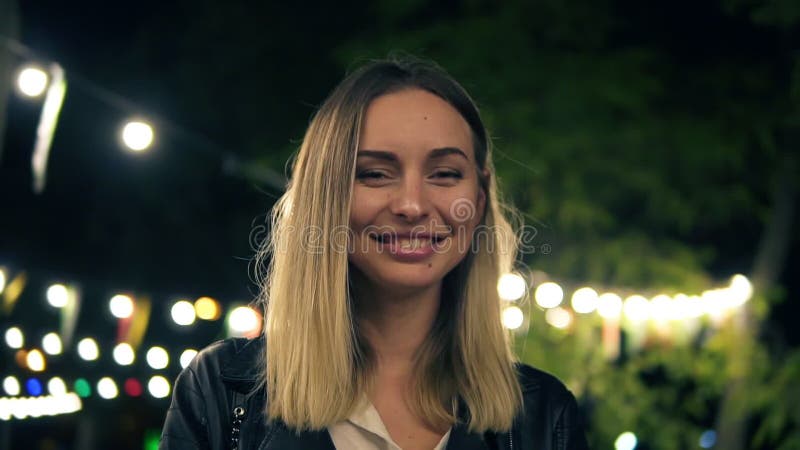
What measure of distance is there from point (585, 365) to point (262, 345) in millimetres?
6156

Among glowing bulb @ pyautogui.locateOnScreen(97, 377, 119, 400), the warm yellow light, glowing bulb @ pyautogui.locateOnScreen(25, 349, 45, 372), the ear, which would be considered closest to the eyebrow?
the ear

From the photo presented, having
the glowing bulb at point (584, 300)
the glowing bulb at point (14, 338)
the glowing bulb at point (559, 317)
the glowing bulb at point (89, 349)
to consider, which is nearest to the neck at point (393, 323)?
the glowing bulb at point (584, 300)

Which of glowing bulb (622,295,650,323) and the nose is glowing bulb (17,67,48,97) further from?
glowing bulb (622,295,650,323)

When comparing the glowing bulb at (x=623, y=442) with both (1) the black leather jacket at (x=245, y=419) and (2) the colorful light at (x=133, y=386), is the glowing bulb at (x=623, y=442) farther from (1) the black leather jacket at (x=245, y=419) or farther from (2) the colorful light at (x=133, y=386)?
(1) the black leather jacket at (x=245, y=419)

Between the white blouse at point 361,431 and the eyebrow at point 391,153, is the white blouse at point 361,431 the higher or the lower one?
the lower one

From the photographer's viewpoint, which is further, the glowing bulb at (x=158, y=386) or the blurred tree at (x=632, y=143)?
the glowing bulb at (x=158, y=386)

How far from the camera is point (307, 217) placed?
214 cm

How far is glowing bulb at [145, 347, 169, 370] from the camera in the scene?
775 cm

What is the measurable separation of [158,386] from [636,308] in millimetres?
3398

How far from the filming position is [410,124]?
211 centimetres

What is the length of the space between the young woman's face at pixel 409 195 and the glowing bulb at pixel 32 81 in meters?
3.06

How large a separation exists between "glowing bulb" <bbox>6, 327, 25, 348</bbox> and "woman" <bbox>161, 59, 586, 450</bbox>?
18.5 ft

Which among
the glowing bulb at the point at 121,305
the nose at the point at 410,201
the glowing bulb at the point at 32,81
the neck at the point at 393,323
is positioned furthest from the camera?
the glowing bulb at the point at 121,305

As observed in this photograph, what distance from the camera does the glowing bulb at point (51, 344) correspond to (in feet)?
26.6
